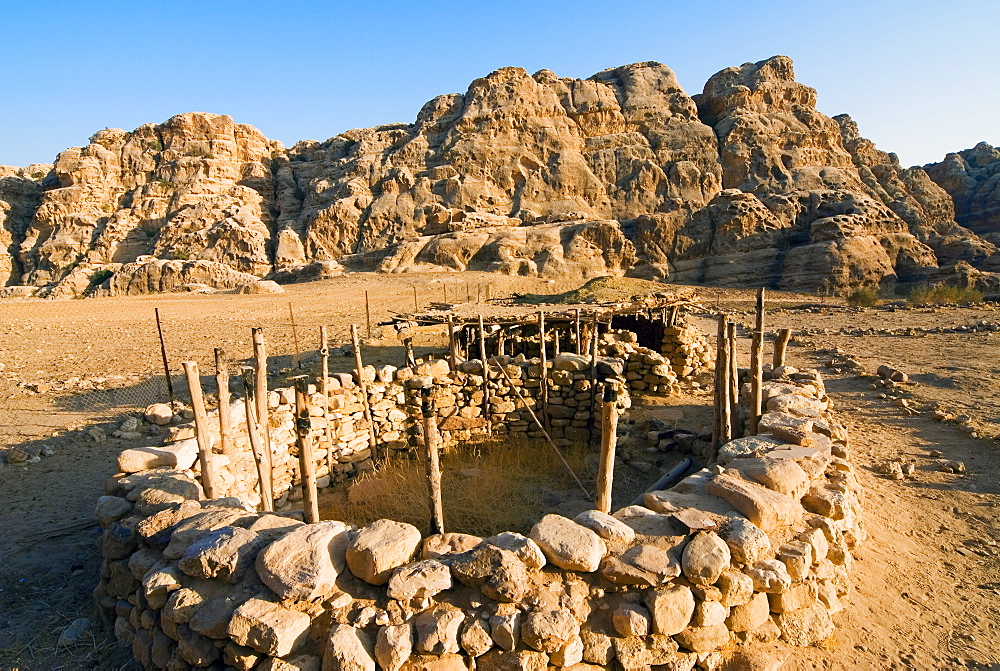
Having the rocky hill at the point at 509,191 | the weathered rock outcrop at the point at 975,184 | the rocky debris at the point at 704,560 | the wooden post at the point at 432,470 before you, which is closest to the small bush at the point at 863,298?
the rocky hill at the point at 509,191

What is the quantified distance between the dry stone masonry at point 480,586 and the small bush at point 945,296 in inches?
1190

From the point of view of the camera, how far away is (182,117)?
56312mm

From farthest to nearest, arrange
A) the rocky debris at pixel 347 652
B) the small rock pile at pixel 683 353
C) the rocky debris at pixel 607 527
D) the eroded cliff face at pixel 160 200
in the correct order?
the eroded cliff face at pixel 160 200 < the small rock pile at pixel 683 353 < the rocky debris at pixel 607 527 < the rocky debris at pixel 347 652

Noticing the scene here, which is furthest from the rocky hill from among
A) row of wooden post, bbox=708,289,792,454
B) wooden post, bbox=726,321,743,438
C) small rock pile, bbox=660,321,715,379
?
row of wooden post, bbox=708,289,792,454

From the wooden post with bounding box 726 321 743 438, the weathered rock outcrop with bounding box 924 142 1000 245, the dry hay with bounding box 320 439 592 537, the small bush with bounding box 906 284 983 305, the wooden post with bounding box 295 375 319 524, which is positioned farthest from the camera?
the weathered rock outcrop with bounding box 924 142 1000 245

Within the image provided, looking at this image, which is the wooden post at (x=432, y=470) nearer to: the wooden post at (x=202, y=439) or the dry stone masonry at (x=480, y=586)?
the dry stone masonry at (x=480, y=586)

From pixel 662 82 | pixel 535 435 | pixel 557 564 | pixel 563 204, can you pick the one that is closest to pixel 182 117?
pixel 563 204

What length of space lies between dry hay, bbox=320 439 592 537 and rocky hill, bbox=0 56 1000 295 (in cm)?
3128

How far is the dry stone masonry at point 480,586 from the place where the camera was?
3.03 meters

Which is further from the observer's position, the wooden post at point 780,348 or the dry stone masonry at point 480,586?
the wooden post at point 780,348

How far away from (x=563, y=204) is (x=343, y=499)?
48.9 m

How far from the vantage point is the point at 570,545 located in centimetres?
336

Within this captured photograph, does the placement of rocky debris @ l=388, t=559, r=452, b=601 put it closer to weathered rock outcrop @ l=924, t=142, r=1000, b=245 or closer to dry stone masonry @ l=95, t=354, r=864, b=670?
dry stone masonry @ l=95, t=354, r=864, b=670

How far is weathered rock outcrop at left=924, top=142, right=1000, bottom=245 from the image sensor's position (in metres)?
47.5
